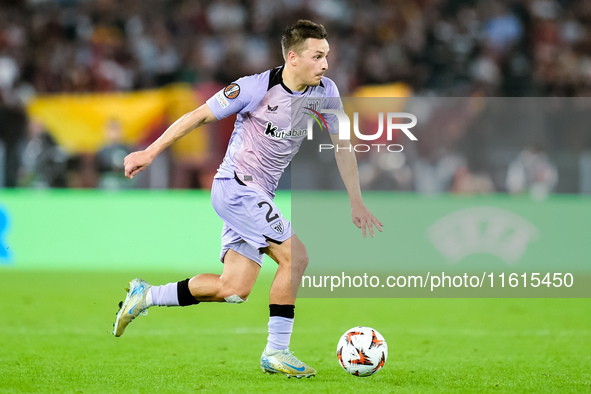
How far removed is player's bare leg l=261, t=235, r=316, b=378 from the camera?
634 cm

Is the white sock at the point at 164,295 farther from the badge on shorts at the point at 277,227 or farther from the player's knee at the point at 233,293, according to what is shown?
the badge on shorts at the point at 277,227

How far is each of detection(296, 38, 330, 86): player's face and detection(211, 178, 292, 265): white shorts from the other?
0.88m

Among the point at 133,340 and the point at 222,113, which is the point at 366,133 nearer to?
the point at 133,340

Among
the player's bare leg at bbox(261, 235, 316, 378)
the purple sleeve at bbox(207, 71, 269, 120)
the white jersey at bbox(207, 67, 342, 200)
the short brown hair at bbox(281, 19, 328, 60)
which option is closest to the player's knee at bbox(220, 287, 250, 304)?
the player's bare leg at bbox(261, 235, 316, 378)

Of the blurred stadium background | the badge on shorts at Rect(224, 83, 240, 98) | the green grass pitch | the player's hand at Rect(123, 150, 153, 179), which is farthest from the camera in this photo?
the blurred stadium background

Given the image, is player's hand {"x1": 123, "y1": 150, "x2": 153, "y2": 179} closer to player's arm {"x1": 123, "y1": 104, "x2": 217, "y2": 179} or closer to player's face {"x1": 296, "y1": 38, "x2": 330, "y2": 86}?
player's arm {"x1": 123, "y1": 104, "x2": 217, "y2": 179}

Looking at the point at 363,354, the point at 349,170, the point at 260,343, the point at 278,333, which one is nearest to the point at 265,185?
the point at 349,170

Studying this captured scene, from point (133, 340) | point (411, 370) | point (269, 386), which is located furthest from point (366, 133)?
point (269, 386)

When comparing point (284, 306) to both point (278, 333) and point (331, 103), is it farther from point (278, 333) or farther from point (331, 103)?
point (331, 103)

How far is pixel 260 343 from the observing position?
318 inches

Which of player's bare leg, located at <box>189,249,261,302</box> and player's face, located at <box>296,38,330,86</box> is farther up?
player's face, located at <box>296,38,330,86</box>

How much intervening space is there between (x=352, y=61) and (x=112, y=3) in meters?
5.01

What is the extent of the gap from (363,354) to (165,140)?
1.97 meters

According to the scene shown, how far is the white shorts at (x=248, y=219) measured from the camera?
6352 millimetres
